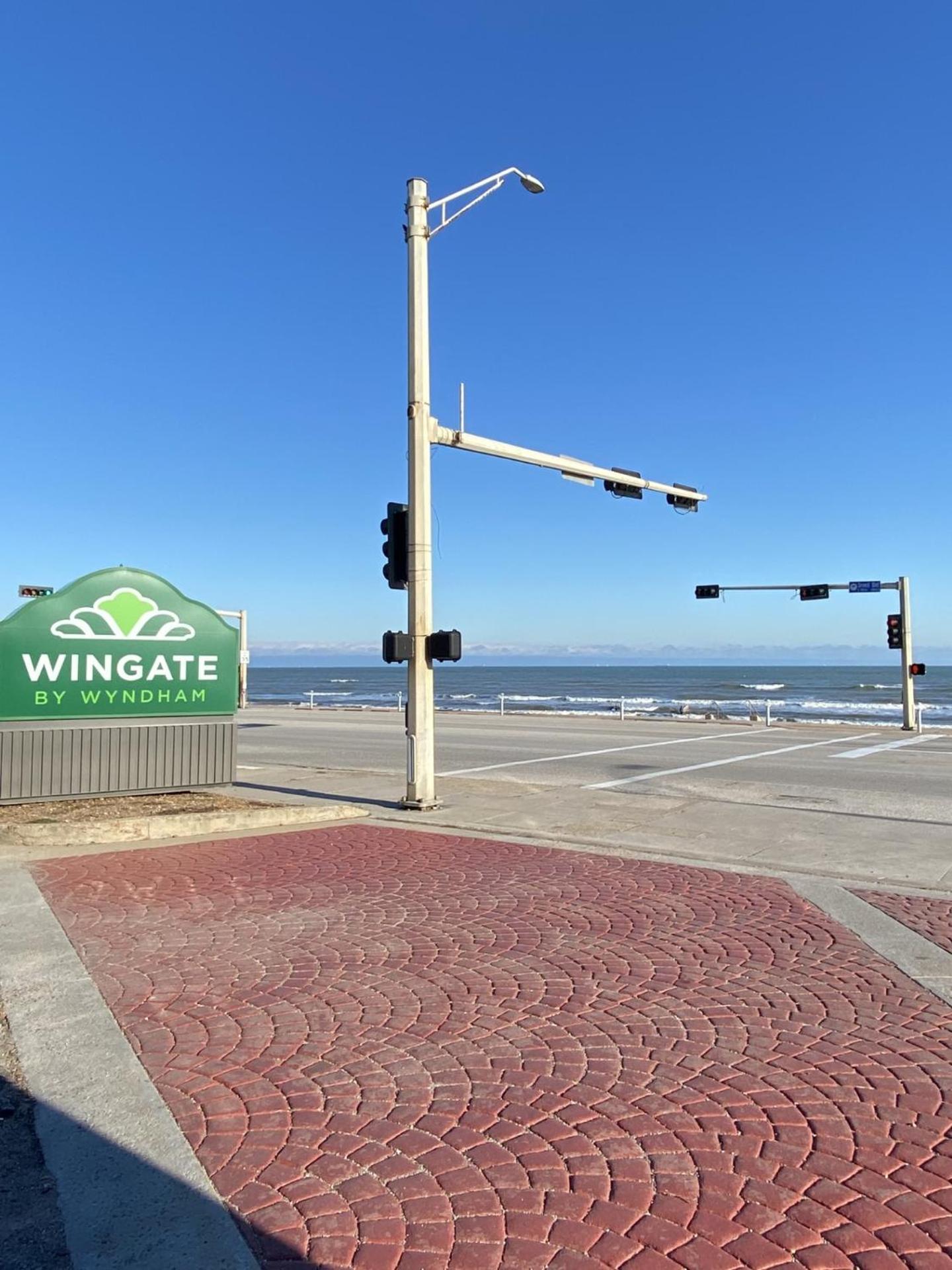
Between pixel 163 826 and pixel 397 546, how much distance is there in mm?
4199

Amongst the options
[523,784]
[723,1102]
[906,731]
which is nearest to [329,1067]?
[723,1102]

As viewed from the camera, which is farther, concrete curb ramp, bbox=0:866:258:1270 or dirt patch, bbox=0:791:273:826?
dirt patch, bbox=0:791:273:826

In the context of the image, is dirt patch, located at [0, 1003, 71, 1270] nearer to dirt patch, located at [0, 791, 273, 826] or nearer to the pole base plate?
dirt patch, located at [0, 791, 273, 826]

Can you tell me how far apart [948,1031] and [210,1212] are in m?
3.46

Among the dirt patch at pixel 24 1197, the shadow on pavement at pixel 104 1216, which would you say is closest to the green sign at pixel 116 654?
the dirt patch at pixel 24 1197

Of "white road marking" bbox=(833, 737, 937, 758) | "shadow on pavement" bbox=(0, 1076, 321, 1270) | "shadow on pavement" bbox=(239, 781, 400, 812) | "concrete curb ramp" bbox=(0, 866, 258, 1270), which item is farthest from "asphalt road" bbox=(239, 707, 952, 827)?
"shadow on pavement" bbox=(0, 1076, 321, 1270)

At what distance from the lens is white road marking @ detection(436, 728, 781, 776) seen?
16781mm

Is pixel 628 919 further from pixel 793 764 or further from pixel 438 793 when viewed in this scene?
pixel 793 764

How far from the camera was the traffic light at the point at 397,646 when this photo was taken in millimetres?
11016

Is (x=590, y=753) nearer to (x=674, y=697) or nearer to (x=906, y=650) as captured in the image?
(x=906, y=650)

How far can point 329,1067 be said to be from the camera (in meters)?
3.94

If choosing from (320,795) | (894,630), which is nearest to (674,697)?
(894,630)

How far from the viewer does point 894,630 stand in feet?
93.6

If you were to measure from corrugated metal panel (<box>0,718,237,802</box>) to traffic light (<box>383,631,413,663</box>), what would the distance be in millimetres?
2408
